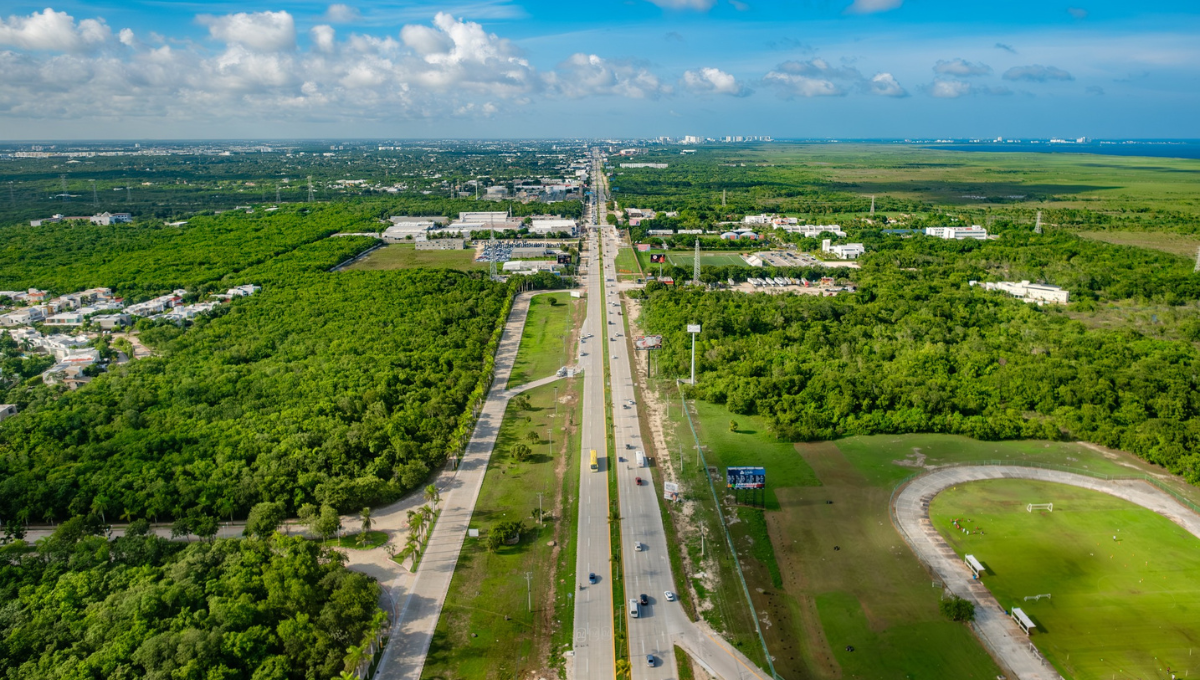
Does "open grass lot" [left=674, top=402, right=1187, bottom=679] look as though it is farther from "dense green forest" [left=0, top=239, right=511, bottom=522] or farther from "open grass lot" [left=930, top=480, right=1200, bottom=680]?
"dense green forest" [left=0, top=239, right=511, bottom=522]

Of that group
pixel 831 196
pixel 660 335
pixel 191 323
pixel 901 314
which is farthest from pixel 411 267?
pixel 831 196

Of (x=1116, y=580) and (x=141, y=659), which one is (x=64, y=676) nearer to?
(x=141, y=659)

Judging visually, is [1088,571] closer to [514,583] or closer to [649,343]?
[514,583]

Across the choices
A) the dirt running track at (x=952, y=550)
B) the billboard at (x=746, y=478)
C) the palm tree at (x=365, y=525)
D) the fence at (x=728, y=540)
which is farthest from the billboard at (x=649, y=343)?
the palm tree at (x=365, y=525)

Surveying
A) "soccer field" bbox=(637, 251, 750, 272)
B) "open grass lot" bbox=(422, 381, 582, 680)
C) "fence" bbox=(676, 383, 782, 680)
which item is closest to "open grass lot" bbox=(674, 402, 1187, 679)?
"fence" bbox=(676, 383, 782, 680)

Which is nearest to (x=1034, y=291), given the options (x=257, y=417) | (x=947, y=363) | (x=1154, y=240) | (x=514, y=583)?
(x=947, y=363)

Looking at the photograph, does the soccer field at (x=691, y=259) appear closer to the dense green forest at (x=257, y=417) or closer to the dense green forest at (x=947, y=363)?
the dense green forest at (x=947, y=363)

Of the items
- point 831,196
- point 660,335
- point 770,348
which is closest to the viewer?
point 770,348
